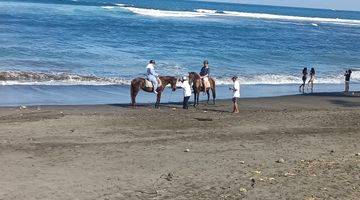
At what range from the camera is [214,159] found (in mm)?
13469

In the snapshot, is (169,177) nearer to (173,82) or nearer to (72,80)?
(173,82)

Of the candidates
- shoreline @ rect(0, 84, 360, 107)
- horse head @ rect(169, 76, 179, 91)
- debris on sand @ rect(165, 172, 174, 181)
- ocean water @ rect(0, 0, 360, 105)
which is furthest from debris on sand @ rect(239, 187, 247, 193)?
horse head @ rect(169, 76, 179, 91)

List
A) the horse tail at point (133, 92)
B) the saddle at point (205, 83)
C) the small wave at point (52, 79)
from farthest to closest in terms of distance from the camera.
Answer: the small wave at point (52, 79) → the saddle at point (205, 83) → the horse tail at point (133, 92)

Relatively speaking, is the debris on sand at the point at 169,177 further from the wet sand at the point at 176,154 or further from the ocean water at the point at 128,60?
the ocean water at the point at 128,60

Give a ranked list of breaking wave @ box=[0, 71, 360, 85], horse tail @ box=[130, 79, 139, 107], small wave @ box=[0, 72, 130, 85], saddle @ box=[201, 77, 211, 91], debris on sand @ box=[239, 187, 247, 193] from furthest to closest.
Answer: breaking wave @ box=[0, 71, 360, 85], small wave @ box=[0, 72, 130, 85], saddle @ box=[201, 77, 211, 91], horse tail @ box=[130, 79, 139, 107], debris on sand @ box=[239, 187, 247, 193]

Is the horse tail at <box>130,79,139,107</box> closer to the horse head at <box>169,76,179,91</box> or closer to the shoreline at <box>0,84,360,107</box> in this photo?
the shoreline at <box>0,84,360,107</box>

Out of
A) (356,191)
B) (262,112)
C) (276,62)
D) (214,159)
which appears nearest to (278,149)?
(214,159)

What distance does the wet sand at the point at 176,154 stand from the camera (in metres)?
11.0

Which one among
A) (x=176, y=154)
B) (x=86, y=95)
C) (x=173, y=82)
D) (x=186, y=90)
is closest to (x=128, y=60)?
(x=86, y=95)

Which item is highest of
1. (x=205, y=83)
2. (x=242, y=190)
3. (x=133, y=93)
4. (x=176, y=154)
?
(x=205, y=83)

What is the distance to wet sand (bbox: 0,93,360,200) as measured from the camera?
1101cm

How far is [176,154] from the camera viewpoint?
1387 cm

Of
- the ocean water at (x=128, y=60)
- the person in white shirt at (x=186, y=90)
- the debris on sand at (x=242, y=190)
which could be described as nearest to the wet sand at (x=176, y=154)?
the debris on sand at (x=242, y=190)

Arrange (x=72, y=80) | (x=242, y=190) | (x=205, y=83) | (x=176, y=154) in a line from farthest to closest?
(x=72, y=80)
(x=205, y=83)
(x=176, y=154)
(x=242, y=190)
